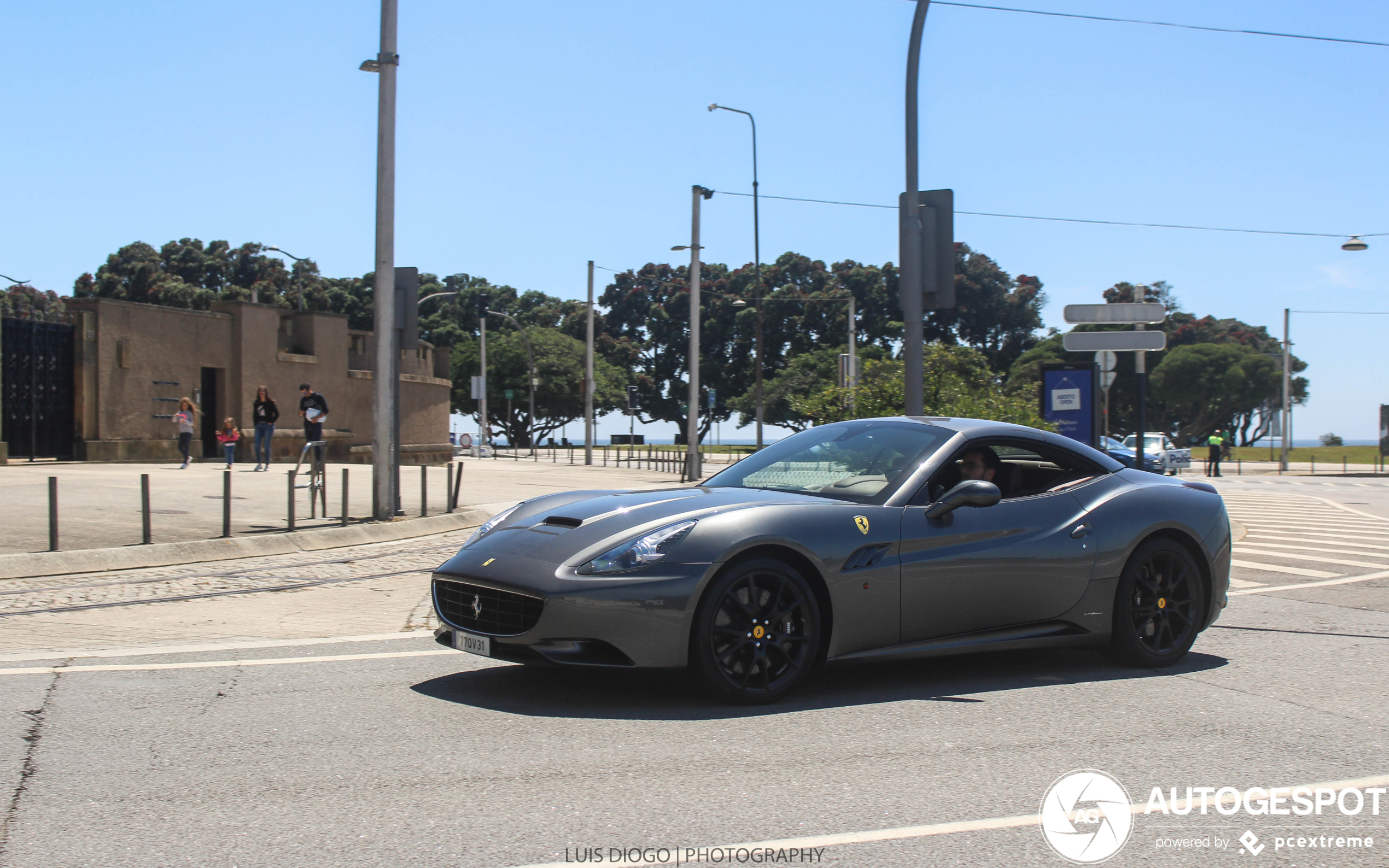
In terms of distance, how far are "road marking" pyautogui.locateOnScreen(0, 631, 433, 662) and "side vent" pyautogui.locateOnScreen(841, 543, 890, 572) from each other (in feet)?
10.2

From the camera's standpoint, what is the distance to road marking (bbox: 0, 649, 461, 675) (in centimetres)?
615

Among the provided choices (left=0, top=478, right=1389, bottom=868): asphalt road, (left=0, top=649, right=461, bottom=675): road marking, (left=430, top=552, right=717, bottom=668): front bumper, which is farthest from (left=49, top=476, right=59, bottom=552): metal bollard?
(left=430, top=552, right=717, bottom=668): front bumper

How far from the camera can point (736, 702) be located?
17.1ft

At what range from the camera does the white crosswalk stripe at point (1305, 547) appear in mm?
11008

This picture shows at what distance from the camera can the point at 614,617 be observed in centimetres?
499

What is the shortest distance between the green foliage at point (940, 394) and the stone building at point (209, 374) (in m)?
9.44

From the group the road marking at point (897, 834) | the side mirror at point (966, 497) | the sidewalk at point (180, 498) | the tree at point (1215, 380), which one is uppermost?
the tree at point (1215, 380)

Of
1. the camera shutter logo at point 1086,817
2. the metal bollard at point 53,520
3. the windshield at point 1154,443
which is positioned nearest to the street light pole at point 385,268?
the metal bollard at point 53,520

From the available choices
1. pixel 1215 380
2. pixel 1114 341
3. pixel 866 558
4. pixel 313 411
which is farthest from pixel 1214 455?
pixel 866 558

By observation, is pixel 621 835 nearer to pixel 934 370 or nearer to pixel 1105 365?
pixel 1105 365

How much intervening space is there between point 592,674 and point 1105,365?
46.7 feet

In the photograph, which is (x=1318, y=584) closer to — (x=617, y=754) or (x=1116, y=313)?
(x=1116, y=313)

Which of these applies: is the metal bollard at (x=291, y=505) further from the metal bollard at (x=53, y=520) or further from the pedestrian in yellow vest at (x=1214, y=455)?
the pedestrian in yellow vest at (x=1214, y=455)

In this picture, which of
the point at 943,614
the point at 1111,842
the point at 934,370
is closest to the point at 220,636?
the point at 943,614
